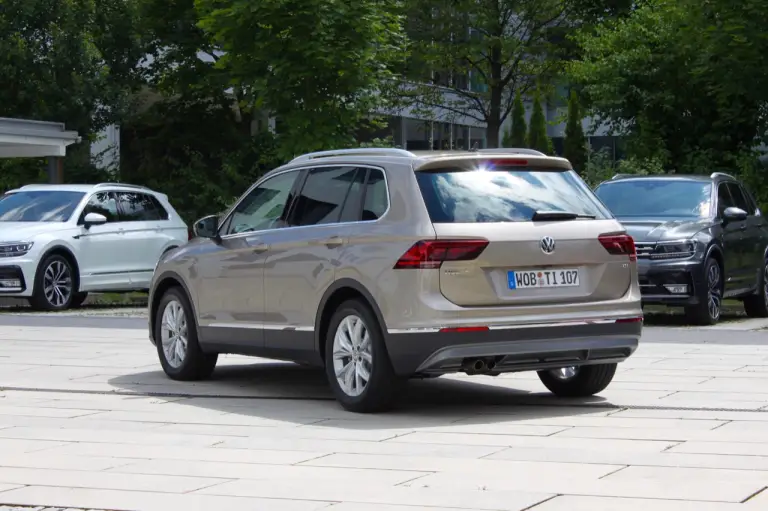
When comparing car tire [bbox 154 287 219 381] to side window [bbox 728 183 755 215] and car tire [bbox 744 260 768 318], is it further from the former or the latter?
side window [bbox 728 183 755 215]

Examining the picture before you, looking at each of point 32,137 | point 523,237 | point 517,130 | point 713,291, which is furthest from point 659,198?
point 517,130

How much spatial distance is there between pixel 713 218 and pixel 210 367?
26.9 ft

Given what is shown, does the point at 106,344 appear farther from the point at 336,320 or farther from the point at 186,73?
the point at 186,73

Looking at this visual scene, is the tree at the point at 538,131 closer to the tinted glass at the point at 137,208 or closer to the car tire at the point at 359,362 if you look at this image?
the tinted glass at the point at 137,208

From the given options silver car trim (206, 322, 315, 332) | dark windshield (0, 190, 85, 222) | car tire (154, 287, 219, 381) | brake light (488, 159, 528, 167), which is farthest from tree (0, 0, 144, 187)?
brake light (488, 159, 528, 167)

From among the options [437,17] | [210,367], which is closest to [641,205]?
[210,367]

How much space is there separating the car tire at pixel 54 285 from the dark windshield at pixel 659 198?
767cm

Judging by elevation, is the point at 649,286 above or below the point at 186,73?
below

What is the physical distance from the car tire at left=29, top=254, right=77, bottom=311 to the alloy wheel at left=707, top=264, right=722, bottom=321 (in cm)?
919

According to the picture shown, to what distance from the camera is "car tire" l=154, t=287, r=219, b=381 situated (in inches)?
474

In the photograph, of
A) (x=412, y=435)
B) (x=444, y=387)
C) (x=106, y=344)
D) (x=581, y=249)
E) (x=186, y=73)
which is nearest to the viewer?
(x=412, y=435)

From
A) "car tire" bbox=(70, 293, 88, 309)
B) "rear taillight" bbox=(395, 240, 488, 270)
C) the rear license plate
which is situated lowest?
"car tire" bbox=(70, 293, 88, 309)

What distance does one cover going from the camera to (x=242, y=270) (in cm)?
1134

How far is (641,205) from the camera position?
18875mm
